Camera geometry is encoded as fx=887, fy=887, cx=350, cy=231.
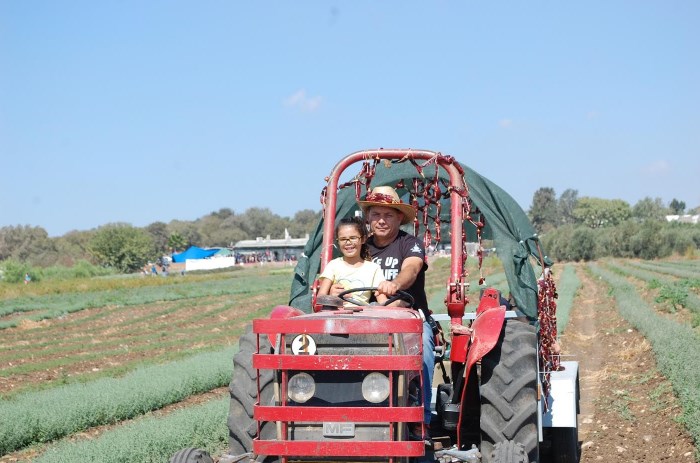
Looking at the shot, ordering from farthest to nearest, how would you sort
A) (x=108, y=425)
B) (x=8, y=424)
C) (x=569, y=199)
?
(x=569, y=199) < (x=108, y=425) < (x=8, y=424)

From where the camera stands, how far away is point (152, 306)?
1348 inches

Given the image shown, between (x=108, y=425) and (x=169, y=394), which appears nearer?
(x=108, y=425)

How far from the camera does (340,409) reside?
16.3ft

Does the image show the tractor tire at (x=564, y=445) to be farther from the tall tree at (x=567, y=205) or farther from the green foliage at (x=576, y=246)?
the tall tree at (x=567, y=205)

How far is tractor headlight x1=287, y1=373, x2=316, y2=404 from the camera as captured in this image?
16.8ft

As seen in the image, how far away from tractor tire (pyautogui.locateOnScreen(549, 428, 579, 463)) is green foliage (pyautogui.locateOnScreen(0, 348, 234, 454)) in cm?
548

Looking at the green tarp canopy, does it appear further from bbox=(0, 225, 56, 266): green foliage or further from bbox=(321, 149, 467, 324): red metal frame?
bbox=(0, 225, 56, 266): green foliage

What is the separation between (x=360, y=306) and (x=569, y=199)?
170724mm

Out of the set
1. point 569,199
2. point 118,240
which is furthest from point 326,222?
point 569,199

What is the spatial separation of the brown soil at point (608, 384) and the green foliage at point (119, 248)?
2542 inches

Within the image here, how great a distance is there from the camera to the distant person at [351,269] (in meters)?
6.54

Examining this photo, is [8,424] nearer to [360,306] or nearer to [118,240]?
[360,306]

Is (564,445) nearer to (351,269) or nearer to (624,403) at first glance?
(351,269)

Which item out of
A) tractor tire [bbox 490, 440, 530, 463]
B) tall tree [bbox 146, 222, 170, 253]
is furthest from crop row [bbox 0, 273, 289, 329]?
tall tree [bbox 146, 222, 170, 253]
